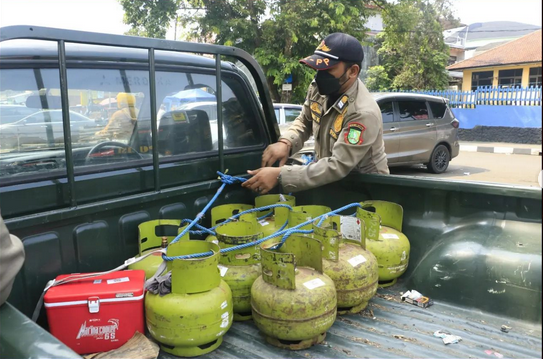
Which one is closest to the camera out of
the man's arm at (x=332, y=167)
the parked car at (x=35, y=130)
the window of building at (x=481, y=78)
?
the parked car at (x=35, y=130)

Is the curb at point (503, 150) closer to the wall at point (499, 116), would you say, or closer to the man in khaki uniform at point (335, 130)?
the wall at point (499, 116)

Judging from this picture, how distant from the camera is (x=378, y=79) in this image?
24469 millimetres

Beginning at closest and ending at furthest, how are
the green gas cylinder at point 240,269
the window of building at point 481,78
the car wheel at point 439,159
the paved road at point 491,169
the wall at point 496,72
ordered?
the green gas cylinder at point 240,269 → the paved road at point 491,169 → the car wheel at point 439,159 → the wall at point 496,72 → the window of building at point 481,78

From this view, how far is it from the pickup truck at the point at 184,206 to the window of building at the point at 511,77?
2237cm

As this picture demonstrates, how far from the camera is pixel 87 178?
204 centimetres

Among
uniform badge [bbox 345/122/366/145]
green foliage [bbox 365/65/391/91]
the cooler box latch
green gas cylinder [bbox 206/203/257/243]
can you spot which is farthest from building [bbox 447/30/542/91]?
the cooler box latch

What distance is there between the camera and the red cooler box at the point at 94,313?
1.70 m

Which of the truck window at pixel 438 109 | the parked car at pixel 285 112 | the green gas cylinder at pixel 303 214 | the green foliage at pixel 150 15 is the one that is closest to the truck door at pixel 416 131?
the truck window at pixel 438 109

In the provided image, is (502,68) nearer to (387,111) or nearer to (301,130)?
(387,111)

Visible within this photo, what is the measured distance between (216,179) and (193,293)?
0.98 metres

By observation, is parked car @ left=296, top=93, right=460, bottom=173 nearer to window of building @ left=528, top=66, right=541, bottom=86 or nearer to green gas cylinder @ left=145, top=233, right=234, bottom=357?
green gas cylinder @ left=145, top=233, right=234, bottom=357

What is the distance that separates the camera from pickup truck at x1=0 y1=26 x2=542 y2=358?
1837 mm

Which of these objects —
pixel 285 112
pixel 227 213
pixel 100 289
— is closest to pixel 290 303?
pixel 100 289

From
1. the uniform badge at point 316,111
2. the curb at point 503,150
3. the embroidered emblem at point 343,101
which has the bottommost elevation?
the curb at point 503,150
